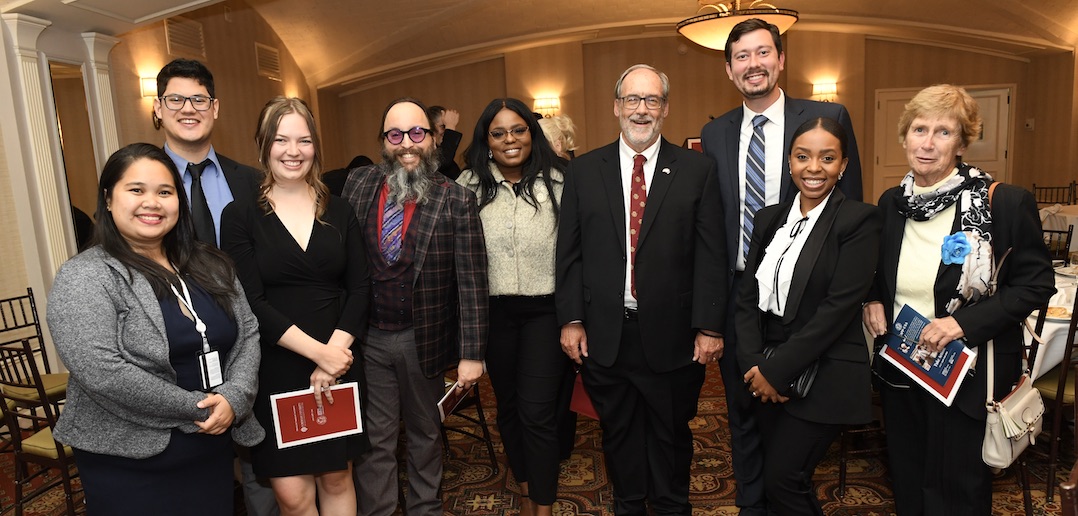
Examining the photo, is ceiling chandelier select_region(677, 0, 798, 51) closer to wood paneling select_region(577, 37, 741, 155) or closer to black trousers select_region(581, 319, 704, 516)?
wood paneling select_region(577, 37, 741, 155)

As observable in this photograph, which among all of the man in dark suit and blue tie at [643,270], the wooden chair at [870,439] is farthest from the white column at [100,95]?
the wooden chair at [870,439]

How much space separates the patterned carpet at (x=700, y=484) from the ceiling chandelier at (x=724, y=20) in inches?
159

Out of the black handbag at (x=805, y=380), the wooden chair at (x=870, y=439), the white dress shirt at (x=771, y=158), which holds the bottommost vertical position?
the wooden chair at (x=870, y=439)

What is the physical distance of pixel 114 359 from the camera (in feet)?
5.68

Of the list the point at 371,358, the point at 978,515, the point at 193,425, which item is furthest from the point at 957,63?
the point at 193,425

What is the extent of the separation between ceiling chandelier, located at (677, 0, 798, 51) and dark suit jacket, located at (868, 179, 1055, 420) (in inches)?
173

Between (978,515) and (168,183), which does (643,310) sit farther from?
(168,183)

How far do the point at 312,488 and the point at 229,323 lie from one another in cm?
70

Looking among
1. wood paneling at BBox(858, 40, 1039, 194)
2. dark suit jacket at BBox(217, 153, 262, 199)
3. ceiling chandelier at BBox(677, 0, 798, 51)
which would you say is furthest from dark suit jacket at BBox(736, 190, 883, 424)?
wood paneling at BBox(858, 40, 1039, 194)

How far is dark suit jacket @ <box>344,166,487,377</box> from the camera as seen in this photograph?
2.45 m

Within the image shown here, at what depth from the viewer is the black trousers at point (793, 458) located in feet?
7.14

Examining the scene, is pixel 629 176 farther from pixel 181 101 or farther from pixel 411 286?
pixel 181 101

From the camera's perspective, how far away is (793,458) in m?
2.19

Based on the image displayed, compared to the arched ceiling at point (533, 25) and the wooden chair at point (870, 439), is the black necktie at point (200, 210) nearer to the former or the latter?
the wooden chair at point (870, 439)
